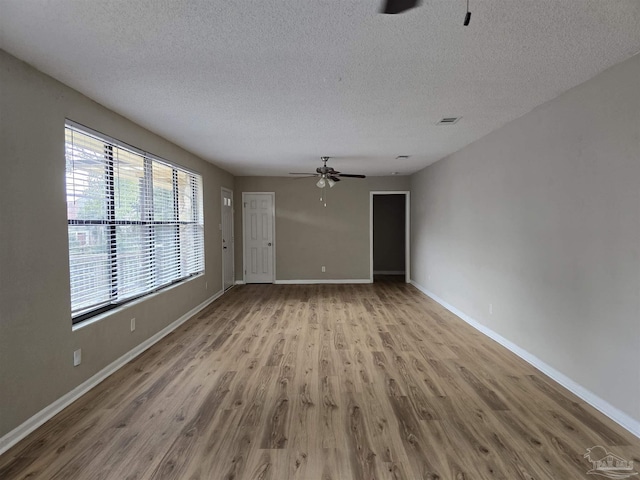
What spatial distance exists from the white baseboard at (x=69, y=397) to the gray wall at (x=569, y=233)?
12.9 ft

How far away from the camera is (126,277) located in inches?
136

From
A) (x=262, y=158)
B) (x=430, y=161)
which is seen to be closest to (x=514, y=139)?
(x=430, y=161)

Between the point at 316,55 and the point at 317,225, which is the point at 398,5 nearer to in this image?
the point at 316,55

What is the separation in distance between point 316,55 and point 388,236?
23.8ft

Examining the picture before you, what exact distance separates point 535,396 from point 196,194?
500cm

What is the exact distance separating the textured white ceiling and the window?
49 cm

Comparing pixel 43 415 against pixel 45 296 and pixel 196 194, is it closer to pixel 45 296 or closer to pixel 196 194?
pixel 45 296

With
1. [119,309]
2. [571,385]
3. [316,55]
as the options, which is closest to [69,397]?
[119,309]

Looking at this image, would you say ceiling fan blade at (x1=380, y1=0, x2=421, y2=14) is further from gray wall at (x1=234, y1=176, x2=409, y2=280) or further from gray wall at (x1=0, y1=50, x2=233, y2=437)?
gray wall at (x1=234, y1=176, x2=409, y2=280)

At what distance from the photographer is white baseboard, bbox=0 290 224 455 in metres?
2.08

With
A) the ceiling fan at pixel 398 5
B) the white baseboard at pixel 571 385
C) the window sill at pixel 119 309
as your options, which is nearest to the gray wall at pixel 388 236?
the white baseboard at pixel 571 385

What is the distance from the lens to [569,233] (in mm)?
2770

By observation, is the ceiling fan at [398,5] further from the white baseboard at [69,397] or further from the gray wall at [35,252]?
the white baseboard at [69,397]

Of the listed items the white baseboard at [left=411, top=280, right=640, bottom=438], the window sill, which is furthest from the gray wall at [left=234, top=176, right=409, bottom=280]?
the white baseboard at [left=411, top=280, right=640, bottom=438]
